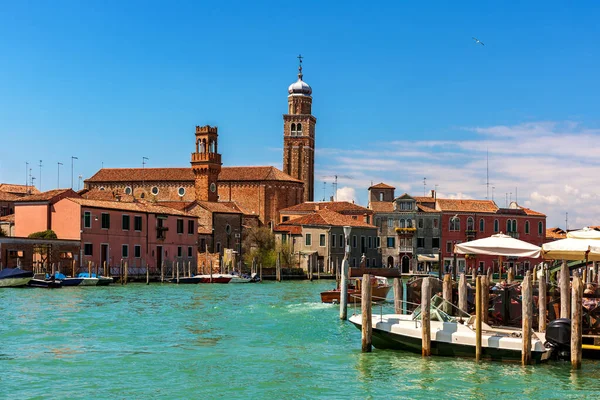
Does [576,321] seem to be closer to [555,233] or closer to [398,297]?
[398,297]

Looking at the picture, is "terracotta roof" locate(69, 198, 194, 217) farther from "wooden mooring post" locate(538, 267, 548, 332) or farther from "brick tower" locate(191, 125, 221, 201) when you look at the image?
"wooden mooring post" locate(538, 267, 548, 332)

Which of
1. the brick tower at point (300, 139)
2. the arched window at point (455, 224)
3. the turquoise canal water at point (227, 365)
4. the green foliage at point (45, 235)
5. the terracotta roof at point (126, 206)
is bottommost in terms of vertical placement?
the turquoise canal water at point (227, 365)

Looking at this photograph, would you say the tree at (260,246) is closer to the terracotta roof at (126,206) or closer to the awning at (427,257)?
the terracotta roof at (126,206)

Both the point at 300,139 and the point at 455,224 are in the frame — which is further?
the point at 300,139

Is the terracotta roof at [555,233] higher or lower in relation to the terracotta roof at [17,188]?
lower

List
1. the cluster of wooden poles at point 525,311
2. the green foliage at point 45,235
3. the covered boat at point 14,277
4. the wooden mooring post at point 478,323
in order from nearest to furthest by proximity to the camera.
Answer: the cluster of wooden poles at point 525,311, the wooden mooring post at point 478,323, the covered boat at point 14,277, the green foliage at point 45,235

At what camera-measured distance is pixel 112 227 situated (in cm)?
4534

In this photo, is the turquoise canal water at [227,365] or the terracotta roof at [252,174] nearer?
the turquoise canal water at [227,365]

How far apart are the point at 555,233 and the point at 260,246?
27181mm

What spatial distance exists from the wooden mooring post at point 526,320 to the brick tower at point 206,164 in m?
55.1

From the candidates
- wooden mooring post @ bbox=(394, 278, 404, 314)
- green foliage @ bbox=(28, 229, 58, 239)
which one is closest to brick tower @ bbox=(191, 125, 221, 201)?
green foliage @ bbox=(28, 229, 58, 239)

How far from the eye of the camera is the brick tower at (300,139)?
86.9 meters

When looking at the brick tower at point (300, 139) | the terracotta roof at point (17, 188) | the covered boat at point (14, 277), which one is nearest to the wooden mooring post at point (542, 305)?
the covered boat at point (14, 277)

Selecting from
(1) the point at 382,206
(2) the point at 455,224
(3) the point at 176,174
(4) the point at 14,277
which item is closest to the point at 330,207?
(1) the point at 382,206
